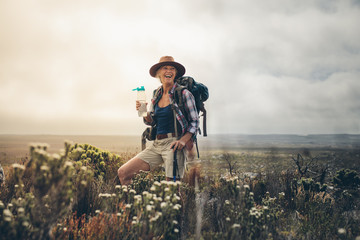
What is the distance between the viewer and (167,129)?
3.96m

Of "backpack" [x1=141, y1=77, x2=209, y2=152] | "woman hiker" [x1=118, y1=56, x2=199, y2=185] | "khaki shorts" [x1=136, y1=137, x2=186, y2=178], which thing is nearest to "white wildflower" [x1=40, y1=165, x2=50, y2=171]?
"woman hiker" [x1=118, y1=56, x2=199, y2=185]

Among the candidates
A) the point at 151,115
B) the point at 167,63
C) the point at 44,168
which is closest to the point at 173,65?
the point at 167,63

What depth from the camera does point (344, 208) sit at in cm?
468

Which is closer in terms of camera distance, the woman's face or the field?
the field

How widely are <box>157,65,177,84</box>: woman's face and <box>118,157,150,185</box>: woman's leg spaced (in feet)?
4.62

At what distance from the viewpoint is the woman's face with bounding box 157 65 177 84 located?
164 inches

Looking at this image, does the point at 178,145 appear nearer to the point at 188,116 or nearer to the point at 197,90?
the point at 188,116

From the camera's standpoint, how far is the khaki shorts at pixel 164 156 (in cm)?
370

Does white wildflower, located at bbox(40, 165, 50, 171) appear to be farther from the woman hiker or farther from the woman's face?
the woman's face

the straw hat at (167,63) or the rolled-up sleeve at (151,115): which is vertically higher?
the straw hat at (167,63)

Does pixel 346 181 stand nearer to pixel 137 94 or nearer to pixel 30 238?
pixel 137 94

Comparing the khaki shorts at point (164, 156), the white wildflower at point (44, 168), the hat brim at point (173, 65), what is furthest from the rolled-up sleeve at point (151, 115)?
the white wildflower at point (44, 168)

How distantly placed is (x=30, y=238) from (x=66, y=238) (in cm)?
52

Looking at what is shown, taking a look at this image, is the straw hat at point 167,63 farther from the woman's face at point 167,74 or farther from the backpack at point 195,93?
the backpack at point 195,93
